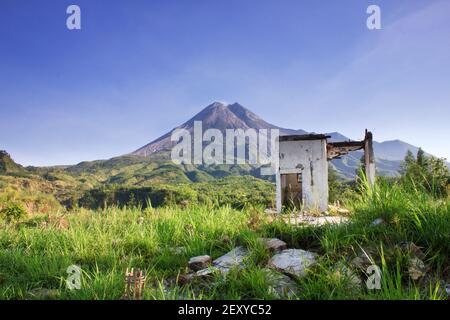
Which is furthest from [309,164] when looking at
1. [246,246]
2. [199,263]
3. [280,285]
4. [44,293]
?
[44,293]

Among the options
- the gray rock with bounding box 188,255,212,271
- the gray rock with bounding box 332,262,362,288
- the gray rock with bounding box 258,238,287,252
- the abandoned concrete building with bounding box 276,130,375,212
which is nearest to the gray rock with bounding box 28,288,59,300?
the gray rock with bounding box 188,255,212,271

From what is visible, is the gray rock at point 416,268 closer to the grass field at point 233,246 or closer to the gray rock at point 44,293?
the grass field at point 233,246

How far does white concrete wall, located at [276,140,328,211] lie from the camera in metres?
16.2

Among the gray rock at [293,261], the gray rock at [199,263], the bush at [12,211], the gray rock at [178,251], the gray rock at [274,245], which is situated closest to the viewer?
the gray rock at [293,261]

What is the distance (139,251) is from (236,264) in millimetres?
1448

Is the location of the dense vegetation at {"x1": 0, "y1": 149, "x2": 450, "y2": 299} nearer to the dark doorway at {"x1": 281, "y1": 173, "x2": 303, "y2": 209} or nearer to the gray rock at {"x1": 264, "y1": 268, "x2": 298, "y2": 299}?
the gray rock at {"x1": 264, "y1": 268, "x2": 298, "y2": 299}

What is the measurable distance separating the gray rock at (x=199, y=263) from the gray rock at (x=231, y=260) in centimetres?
9

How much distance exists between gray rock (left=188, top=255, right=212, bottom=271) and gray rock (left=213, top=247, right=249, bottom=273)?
0.29 feet

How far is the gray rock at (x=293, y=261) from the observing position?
3.71 meters

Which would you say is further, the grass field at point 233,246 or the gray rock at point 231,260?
the gray rock at point 231,260

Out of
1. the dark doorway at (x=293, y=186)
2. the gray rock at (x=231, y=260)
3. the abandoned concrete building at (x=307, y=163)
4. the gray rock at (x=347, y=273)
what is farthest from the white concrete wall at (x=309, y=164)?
the gray rock at (x=347, y=273)

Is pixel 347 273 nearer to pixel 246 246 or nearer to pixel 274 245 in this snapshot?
pixel 274 245

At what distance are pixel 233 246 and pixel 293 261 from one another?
927mm
